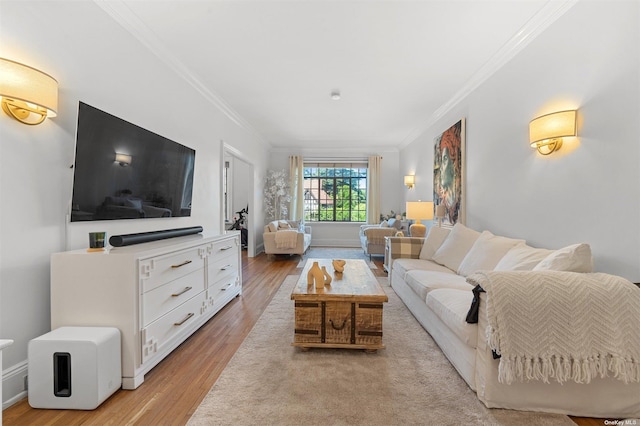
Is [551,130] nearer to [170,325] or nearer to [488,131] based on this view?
[488,131]

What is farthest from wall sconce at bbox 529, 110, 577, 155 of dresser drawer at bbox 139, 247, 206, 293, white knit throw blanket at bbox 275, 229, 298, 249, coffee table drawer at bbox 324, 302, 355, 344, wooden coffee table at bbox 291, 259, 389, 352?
white knit throw blanket at bbox 275, 229, 298, 249

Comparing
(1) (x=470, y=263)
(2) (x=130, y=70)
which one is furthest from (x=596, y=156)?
(2) (x=130, y=70)

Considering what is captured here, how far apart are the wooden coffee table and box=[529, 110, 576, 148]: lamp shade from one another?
5.67ft

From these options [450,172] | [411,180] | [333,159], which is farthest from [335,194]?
[450,172]

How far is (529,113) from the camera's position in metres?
2.62

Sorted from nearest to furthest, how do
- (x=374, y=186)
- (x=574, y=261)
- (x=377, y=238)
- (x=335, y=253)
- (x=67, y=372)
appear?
1. (x=67, y=372)
2. (x=574, y=261)
3. (x=377, y=238)
4. (x=335, y=253)
5. (x=374, y=186)

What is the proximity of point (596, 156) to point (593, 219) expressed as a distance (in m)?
0.42

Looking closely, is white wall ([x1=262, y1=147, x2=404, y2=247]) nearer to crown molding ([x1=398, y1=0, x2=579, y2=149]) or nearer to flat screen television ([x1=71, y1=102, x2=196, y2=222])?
crown molding ([x1=398, y1=0, x2=579, y2=149])

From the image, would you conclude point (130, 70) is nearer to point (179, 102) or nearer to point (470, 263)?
point (179, 102)

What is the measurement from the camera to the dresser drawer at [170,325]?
188 cm

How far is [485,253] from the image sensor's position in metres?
2.62

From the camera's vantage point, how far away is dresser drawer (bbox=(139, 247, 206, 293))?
186cm

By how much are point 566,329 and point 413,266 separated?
70.9 inches

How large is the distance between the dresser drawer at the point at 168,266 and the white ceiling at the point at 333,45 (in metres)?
1.92
